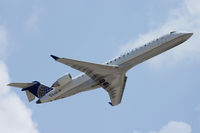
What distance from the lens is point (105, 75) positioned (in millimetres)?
33156

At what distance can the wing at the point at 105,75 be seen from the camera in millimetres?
30953

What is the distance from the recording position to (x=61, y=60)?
28.9 meters

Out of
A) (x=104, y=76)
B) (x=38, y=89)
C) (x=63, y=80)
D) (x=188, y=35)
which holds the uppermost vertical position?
(x=188, y=35)

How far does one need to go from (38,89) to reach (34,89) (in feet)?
2.00

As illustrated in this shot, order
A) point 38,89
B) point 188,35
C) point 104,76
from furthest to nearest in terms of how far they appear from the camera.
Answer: point 38,89
point 104,76
point 188,35

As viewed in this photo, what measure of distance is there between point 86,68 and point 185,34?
9115 mm

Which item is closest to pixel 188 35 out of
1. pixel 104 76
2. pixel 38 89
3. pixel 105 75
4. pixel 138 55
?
pixel 138 55

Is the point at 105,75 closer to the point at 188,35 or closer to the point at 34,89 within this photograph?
the point at 188,35

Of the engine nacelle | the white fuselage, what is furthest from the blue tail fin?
the white fuselage

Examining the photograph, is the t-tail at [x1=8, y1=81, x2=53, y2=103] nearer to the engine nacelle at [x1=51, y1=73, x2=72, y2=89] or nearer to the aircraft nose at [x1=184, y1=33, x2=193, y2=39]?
the engine nacelle at [x1=51, y1=73, x2=72, y2=89]

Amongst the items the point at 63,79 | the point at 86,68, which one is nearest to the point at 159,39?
the point at 86,68

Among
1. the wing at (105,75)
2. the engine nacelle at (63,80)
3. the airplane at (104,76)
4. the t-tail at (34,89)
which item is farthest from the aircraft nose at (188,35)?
the t-tail at (34,89)

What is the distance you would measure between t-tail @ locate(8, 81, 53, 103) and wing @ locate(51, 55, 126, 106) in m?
5.60

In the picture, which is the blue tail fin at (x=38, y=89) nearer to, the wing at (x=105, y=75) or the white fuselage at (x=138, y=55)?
the white fuselage at (x=138, y=55)
